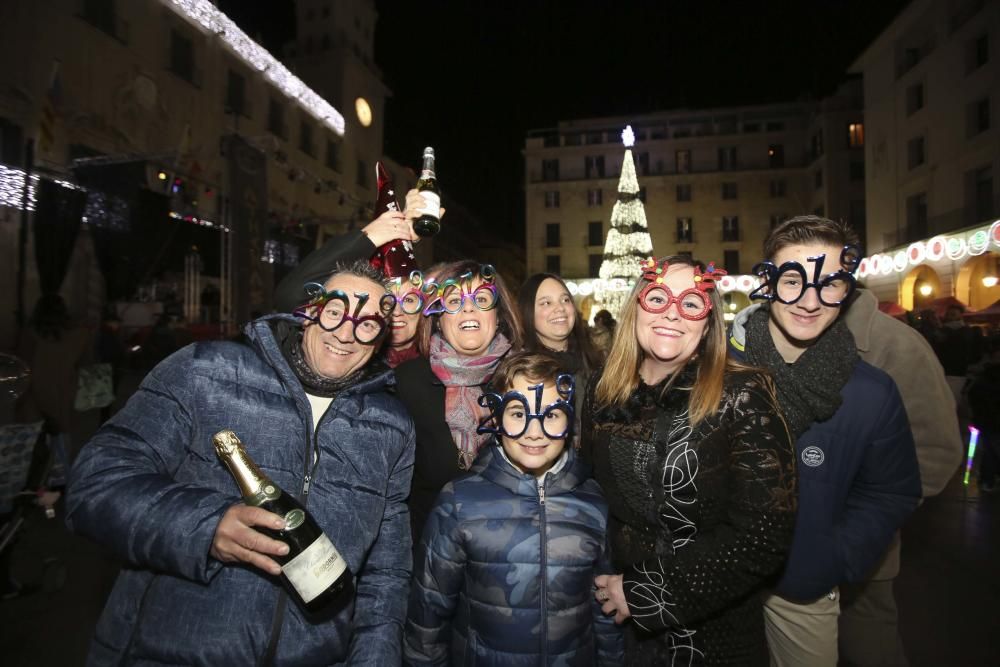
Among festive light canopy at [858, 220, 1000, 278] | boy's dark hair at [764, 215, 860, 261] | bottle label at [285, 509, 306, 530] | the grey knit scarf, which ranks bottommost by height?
bottle label at [285, 509, 306, 530]

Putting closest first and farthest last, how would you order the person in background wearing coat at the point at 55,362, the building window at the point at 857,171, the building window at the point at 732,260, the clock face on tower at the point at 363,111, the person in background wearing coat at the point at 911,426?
the person in background wearing coat at the point at 911,426, the person in background wearing coat at the point at 55,362, the clock face on tower at the point at 363,111, the building window at the point at 857,171, the building window at the point at 732,260

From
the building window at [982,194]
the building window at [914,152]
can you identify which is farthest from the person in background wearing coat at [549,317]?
the building window at [914,152]

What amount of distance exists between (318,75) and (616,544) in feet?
77.2

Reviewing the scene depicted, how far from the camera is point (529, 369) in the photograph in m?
2.02

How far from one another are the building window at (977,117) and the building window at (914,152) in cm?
263

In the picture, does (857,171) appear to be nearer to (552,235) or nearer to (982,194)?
(982,194)

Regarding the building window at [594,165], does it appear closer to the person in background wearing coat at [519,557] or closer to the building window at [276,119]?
the building window at [276,119]

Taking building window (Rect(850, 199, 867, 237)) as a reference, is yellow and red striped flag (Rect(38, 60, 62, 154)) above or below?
below

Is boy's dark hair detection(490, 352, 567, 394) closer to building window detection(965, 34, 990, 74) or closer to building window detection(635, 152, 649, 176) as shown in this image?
building window detection(965, 34, 990, 74)

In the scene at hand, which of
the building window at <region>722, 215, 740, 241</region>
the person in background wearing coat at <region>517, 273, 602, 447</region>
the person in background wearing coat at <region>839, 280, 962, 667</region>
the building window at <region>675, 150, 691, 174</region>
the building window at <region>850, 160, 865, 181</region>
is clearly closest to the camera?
the person in background wearing coat at <region>839, 280, 962, 667</region>

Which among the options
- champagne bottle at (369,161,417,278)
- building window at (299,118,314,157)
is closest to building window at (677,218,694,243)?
building window at (299,118,314,157)

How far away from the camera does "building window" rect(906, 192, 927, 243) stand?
20459 millimetres

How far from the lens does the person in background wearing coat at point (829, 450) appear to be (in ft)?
6.30

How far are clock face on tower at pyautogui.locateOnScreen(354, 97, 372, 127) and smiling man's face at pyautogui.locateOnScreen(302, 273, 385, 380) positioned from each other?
22823mm
